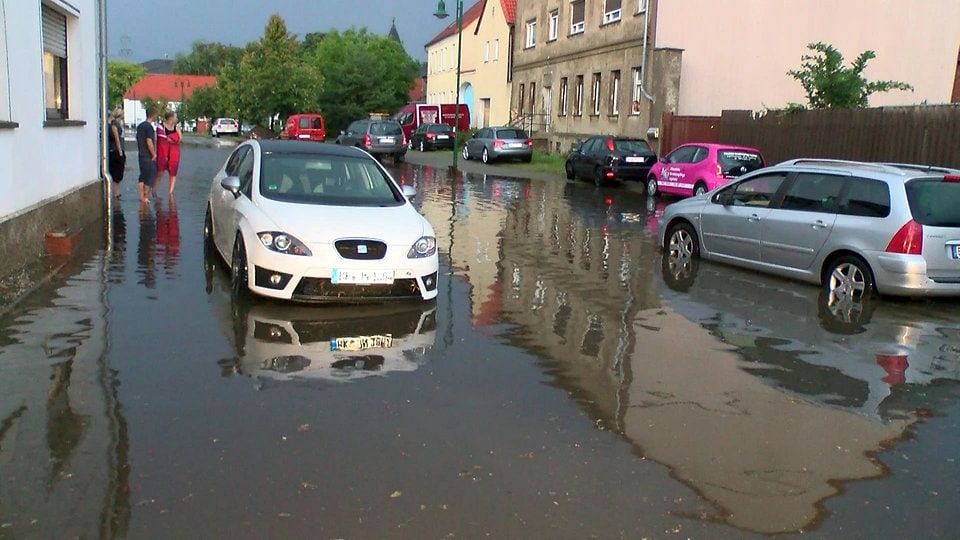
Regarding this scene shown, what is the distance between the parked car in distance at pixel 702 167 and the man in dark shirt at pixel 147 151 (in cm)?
1119

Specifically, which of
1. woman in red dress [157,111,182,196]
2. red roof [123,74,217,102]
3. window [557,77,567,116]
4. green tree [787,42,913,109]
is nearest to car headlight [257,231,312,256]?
woman in red dress [157,111,182,196]

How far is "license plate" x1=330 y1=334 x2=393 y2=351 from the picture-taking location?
6984mm

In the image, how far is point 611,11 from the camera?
34156mm

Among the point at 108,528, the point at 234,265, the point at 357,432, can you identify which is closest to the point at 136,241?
the point at 234,265

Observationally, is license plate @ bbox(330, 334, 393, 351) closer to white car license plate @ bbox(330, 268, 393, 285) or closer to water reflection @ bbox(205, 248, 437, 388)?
water reflection @ bbox(205, 248, 437, 388)

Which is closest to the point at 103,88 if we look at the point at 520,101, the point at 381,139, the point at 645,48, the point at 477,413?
the point at 477,413

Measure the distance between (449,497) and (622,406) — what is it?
6.18 ft

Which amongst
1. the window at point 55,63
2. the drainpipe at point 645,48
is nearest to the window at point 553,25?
the drainpipe at point 645,48

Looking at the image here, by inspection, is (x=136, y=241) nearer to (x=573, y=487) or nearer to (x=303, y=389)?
(x=303, y=389)

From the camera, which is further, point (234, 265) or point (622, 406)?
point (234, 265)

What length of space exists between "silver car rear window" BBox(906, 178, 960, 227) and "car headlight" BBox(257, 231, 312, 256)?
19.9ft

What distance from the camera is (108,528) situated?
389 cm

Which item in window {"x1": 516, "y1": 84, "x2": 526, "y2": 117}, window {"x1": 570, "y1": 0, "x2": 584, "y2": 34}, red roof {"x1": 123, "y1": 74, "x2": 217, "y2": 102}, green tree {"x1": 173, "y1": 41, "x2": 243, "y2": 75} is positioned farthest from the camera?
green tree {"x1": 173, "y1": 41, "x2": 243, "y2": 75}

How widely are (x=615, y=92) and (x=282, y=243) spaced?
27.6m
